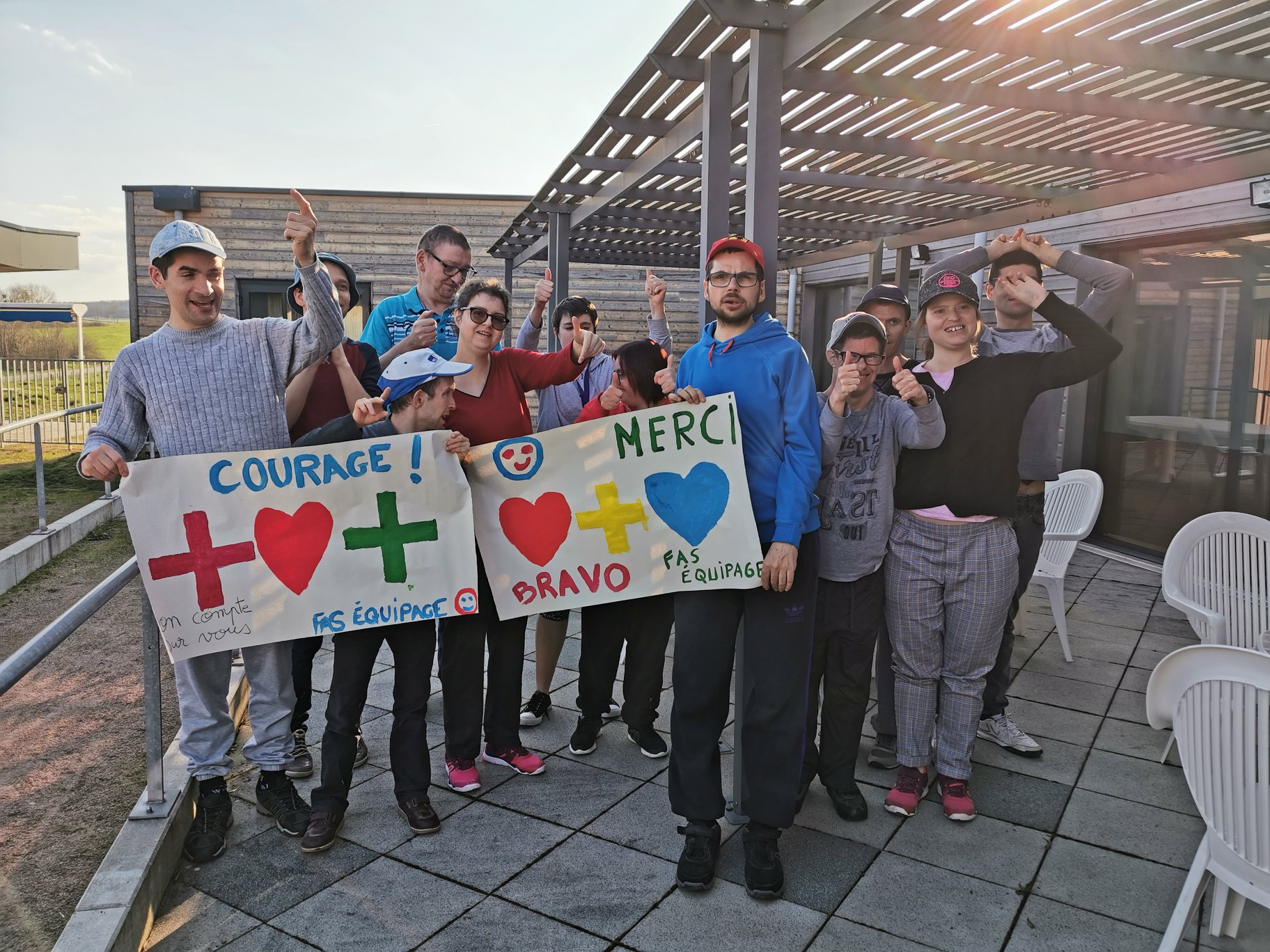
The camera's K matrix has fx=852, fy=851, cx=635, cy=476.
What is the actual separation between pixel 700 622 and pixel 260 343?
1.70m

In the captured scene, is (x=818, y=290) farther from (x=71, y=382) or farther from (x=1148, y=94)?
(x=71, y=382)

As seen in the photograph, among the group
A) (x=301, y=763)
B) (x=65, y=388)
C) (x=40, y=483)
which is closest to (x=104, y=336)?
(x=65, y=388)

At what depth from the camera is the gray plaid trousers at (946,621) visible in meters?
2.95

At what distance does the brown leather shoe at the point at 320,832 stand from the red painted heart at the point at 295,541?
29.2 inches

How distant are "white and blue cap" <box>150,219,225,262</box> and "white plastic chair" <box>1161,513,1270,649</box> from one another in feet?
11.9

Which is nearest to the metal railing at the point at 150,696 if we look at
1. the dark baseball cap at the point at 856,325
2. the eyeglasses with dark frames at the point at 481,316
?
the eyeglasses with dark frames at the point at 481,316

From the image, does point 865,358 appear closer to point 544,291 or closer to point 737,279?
point 737,279

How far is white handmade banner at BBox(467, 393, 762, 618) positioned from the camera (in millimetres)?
2740

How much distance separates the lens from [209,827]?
9.13 ft

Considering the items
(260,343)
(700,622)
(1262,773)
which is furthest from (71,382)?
(1262,773)

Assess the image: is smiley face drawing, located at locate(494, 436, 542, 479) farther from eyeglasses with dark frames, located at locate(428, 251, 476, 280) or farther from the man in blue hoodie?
eyeglasses with dark frames, located at locate(428, 251, 476, 280)

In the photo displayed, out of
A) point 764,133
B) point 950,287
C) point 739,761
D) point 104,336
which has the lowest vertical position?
point 739,761

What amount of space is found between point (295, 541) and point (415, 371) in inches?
28.3

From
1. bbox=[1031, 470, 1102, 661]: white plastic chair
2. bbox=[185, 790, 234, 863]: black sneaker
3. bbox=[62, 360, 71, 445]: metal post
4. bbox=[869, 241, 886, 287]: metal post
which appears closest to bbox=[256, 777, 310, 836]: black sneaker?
bbox=[185, 790, 234, 863]: black sneaker
